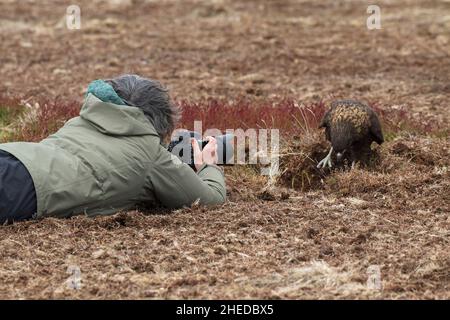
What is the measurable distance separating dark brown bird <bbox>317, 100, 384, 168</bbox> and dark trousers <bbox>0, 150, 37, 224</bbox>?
7.88ft

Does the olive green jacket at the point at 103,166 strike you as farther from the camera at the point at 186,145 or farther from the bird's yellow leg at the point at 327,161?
the bird's yellow leg at the point at 327,161

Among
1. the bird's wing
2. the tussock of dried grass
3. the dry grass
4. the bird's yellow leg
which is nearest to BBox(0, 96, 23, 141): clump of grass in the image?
the dry grass

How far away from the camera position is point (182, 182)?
5.99 metres

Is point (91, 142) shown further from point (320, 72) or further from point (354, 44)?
point (354, 44)

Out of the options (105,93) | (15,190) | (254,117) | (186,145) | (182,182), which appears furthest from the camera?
(254,117)

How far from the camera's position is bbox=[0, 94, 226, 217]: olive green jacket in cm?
563

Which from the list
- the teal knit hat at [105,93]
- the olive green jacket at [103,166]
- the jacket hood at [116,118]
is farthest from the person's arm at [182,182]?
the teal knit hat at [105,93]

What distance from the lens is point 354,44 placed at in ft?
44.3

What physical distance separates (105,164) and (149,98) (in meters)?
0.53

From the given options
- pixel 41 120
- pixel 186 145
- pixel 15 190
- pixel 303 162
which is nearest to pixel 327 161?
pixel 303 162

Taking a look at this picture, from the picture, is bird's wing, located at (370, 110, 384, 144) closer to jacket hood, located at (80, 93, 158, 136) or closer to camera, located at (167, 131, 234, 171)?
camera, located at (167, 131, 234, 171)

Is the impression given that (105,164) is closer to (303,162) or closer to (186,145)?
(186,145)
